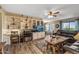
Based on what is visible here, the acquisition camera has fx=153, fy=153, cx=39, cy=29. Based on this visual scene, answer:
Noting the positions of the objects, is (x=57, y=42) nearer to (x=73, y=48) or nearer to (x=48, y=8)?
(x=73, y=48)

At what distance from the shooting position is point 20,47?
245 centimetres

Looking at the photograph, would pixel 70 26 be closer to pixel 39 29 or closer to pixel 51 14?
pixel 51 14

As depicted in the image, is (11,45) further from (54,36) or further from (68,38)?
(68,38)

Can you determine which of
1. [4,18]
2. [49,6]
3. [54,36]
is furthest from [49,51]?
[4,18]

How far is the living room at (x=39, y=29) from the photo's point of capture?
2398 mm

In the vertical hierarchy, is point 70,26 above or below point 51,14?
below

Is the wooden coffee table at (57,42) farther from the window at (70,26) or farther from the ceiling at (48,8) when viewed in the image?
the ceiling at (48,8)

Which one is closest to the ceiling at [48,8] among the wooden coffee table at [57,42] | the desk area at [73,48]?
the wooden coffee table at [57,42]

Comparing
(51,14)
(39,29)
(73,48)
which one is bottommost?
(73,48)

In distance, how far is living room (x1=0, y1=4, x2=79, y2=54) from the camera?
7.87 ft

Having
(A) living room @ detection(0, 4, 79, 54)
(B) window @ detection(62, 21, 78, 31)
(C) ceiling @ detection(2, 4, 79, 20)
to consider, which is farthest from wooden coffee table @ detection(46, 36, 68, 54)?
(C) ceiling @ detection(2, 4, 79, 20)

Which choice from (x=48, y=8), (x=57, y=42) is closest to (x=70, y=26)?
(x=57, y=42)

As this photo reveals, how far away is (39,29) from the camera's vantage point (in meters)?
2.47

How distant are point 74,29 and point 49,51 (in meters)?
0.54
